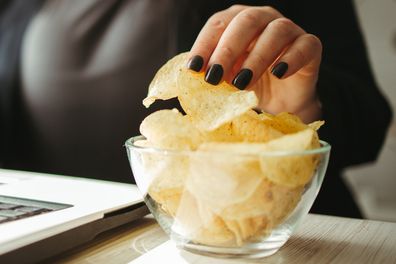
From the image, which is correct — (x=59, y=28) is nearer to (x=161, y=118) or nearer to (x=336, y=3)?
(x=336, y=3)

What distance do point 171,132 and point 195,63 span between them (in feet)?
0.50

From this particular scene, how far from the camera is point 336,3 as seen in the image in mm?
1172

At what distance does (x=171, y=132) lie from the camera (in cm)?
43

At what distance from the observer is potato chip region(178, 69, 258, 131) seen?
45 cm

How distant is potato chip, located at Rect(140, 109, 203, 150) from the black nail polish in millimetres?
203

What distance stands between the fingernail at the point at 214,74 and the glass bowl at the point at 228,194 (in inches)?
5.1

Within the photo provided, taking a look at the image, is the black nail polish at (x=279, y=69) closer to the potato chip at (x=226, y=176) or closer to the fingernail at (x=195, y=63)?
the fingernail at (x=195, y=63)

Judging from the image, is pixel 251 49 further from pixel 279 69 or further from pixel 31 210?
pixel 31 210

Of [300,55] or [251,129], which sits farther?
[300,55]

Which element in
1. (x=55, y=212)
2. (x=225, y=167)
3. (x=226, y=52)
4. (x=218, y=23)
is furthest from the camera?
(x=218, y=23)

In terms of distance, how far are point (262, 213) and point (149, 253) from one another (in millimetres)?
133

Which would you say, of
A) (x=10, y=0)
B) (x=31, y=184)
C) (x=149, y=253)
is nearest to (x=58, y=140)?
(x=10, y=0)

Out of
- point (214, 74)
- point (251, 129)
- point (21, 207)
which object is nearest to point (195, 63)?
point (214, 74)

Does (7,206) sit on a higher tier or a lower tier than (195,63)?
lower
